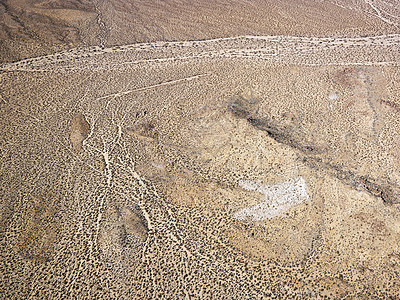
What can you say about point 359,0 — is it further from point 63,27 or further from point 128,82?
point 63,27

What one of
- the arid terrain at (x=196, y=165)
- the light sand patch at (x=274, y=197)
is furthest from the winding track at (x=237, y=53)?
the light sand patch at (x=274, y=197)

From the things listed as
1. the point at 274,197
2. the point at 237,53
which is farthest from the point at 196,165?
the point at 237,53

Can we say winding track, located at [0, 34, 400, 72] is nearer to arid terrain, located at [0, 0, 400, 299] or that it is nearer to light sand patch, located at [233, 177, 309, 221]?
arid terrain, located at [0, 0, 400, 299]

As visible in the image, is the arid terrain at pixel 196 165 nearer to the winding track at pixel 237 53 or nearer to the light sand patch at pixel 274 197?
the light sand patch at pixel 274 197

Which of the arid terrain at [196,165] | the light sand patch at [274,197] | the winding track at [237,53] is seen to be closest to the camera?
the arid terrain at [196,165]

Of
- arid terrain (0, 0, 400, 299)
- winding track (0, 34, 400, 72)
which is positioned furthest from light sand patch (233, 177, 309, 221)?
winding track (0, 34, 400, 72)

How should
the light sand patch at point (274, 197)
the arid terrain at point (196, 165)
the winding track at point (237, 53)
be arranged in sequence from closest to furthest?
the arid terrain at point (196, 165) < the light sand patch at point (274, 197) < the winding track at point (237, 53)

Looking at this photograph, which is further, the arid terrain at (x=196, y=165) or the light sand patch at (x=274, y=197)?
the light sand patch at (x=274, y=197)

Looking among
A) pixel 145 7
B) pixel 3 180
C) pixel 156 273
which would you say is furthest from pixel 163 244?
pixel 145 7

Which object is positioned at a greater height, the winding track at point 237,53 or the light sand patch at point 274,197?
the winding track at point 237,53
